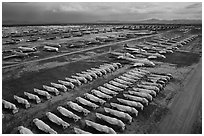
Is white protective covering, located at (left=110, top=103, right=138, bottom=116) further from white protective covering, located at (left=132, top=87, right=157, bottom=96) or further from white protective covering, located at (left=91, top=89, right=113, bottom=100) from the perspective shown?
white protective covering, located at (left=132, top=87, right=157, bottom=96)

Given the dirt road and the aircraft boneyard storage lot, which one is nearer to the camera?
the aircraft boneyard storage lot

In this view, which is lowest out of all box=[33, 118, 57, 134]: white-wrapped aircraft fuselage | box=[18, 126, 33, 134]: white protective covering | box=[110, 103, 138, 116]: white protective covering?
box=[18, 126, 33, 134]: white protective covering

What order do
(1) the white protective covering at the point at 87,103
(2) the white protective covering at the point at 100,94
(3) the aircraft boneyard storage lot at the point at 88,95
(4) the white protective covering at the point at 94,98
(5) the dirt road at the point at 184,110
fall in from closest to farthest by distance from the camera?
1. (3) the aircraft boneyard storage lot at the point at 88,95
2. (5) the dirt road at the point at 184,110
3. (1) the white protective covering at the point at 87,103
4. (4) the white protective covering at the point at 94,98
5. (2) the white protective covering at the point at 100,94

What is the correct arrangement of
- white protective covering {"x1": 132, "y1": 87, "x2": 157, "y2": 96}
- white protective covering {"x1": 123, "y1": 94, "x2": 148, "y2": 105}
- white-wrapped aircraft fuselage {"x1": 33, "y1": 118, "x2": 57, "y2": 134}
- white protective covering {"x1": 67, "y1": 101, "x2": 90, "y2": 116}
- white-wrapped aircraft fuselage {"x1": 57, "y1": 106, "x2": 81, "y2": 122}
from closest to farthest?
1. white-wrapped aircraft fuselage {"x1": 33, "y1": 118, "x2": 57, "y2": 134}
2. white-wrapped aircraft fuselage {"x1": 57, "y1": 106, "x2": 81, "y2": 122}
3. white protective covering {"x1": 67, "y1": 101, "x2": 90, "y2": 116}
4. white protective covering {"x1": 123, "y1": 94, "x2": 148, "y2": 105}
5. white protective covering {"x1": 132, "y1": 87, "x2": 157, "y2": 96}

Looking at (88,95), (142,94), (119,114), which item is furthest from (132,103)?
(88,95)

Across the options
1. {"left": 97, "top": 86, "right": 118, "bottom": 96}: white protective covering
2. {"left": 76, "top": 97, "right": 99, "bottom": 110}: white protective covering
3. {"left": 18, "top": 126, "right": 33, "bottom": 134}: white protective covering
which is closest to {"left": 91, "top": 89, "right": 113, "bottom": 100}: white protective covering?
{"left": 97, "top": 86, "right": 118, "bottom": 96}: white protective covering

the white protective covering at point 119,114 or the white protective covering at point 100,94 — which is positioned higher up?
the white protective covering at point 100,94

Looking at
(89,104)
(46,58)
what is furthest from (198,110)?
(46,58)

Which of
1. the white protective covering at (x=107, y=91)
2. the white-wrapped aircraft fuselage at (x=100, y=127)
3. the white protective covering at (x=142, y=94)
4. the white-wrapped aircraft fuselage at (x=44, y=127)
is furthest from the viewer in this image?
the white protective covering at (x=107, y=91)

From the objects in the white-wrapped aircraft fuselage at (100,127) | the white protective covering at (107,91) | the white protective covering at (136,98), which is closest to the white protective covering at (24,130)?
the white-wrapped aircraft fuselage at (100,127)

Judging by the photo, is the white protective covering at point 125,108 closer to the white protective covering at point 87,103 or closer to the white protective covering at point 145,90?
the white protective covering at point 87,103

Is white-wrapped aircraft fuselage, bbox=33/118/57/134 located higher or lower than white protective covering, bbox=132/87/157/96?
lower
